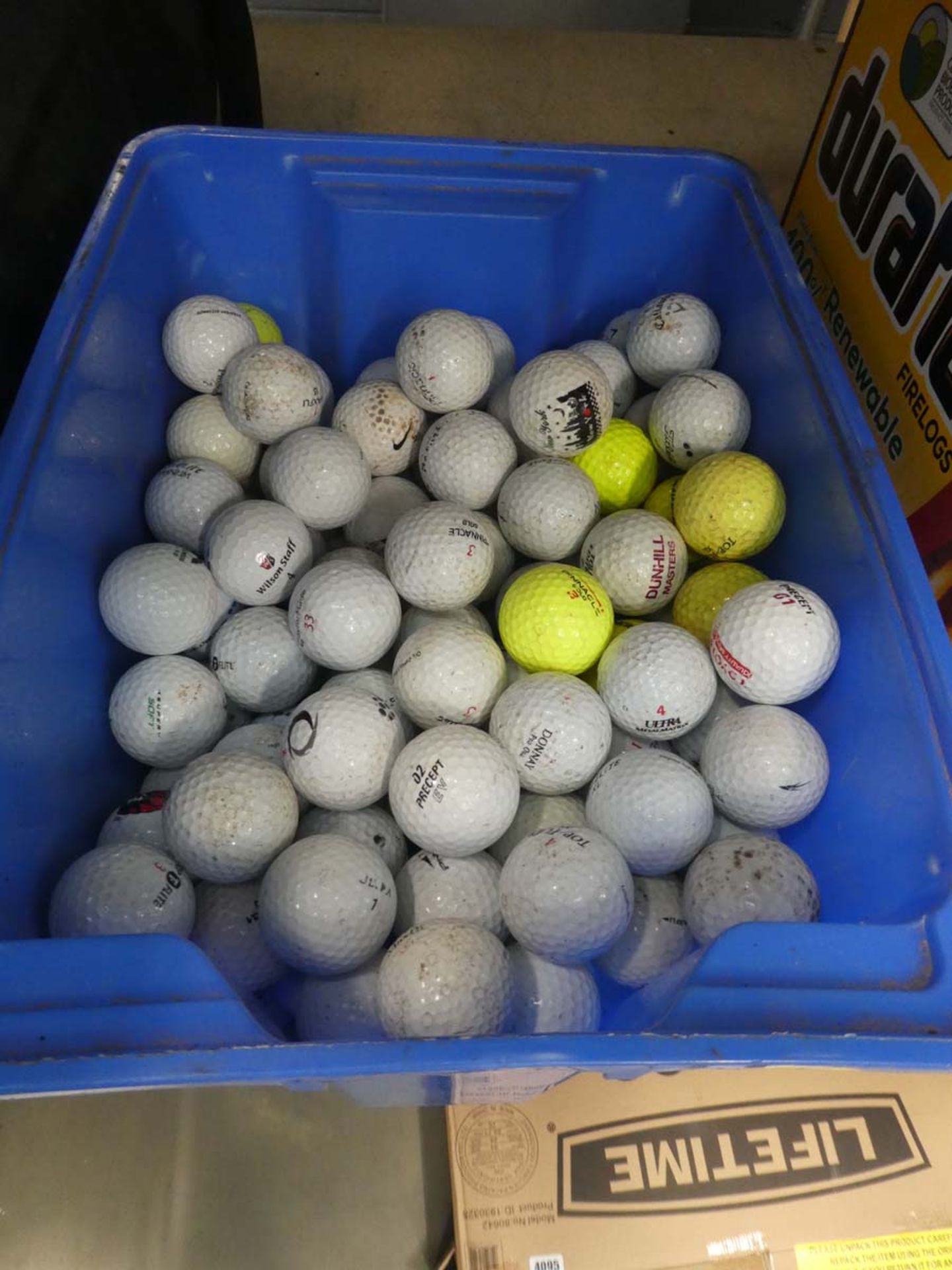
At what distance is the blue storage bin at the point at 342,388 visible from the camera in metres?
0.68

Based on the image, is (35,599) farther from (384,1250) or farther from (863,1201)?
(863,1201)

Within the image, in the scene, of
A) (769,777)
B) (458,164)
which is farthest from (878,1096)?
(458,164)

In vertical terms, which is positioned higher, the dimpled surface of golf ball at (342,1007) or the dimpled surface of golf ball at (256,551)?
the dimpled surface of golf ball at (256,551)

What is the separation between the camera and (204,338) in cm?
128

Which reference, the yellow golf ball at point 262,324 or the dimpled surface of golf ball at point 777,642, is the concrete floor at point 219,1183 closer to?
the dimpled surface of golf ball at point 777,642

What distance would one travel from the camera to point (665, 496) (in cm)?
133

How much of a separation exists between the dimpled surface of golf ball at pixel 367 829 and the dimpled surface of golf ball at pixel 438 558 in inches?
11.4

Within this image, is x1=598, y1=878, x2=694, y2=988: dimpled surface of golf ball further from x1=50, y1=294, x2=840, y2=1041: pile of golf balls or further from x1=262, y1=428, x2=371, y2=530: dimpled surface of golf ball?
x1=262, y1=428, x2=371, y2=530: dimpled surface of golf ball

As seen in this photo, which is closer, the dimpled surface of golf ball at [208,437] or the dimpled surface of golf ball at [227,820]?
the dimpled surface of golf ball at [227,820]

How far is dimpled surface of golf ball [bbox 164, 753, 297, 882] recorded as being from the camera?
98cm

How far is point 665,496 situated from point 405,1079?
0.88 meters

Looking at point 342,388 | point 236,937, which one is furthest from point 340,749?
point 342,388

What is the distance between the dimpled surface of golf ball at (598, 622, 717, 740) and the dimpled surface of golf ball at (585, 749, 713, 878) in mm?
53

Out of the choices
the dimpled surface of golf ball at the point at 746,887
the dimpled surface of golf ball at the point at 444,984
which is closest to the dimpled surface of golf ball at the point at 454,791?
the dimpled surface of golf ball at the point at 444,984
